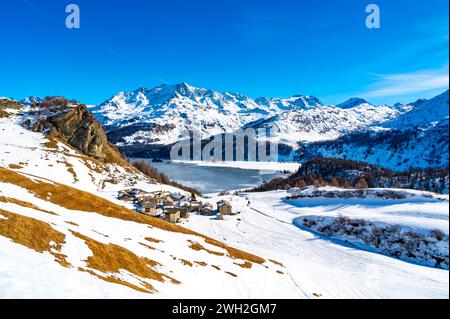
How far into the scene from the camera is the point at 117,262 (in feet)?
96.5

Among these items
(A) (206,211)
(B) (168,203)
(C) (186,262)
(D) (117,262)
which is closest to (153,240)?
(C) (186,262)

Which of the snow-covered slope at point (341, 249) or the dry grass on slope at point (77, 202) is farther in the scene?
the dry grass on slope at point (77, 202)

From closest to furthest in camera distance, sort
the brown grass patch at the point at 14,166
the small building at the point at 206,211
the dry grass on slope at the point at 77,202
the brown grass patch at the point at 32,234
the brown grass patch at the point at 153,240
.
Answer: the brown grass patch at the point at 32,234
the brown grass patch at the point at 153,240
the dry grass on slope at the point at 77,202
the brown grass patch at the point at 14,166
the small building at the point at 206,211

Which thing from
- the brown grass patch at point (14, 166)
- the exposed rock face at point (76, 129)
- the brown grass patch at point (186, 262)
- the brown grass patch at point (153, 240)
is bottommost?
the brown grass patch at point (186, 262)

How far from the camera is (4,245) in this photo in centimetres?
2336

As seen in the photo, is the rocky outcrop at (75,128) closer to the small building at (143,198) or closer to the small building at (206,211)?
the small building at (143,198)

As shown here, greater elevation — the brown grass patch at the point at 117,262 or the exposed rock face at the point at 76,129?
the exposed rock face at the point at 76,129

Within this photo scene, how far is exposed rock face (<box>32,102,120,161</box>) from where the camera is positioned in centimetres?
15338

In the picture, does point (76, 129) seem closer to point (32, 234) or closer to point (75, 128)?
point (75, 128)

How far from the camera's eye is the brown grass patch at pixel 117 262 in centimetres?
2623

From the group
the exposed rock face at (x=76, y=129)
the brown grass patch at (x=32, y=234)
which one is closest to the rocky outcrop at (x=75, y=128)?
the exposed rock face at (x=76, y=129)

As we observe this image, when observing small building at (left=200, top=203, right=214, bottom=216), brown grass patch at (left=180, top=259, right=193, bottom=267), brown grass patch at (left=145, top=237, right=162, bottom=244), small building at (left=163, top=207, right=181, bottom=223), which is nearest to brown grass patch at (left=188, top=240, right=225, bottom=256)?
brown grass patch at (left=145, top=237, right=162, bottom=244)
